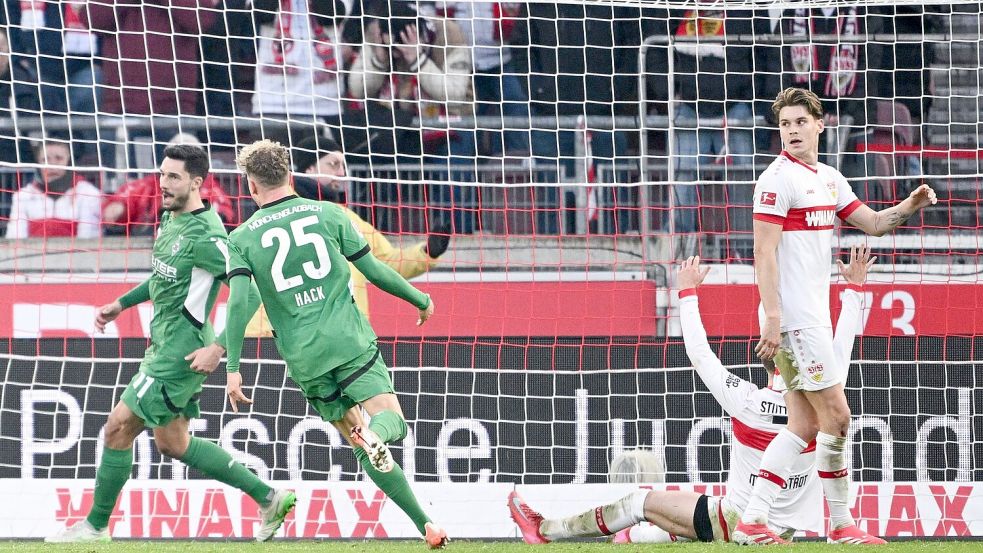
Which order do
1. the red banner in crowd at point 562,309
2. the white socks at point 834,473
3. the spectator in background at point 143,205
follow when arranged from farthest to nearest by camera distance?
the spectator in background at point 143,205, the red banner in crowd at point 562,309, the white socks at point 834,473

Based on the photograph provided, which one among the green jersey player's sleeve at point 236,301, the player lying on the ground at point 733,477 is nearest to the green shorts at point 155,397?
the green jersey player's sleeve at point 236,301

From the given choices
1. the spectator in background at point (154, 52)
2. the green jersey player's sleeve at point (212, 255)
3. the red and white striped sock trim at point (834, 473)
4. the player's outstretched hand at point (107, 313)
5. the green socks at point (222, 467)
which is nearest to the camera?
the red and white striped sock trim at point (834, 473)

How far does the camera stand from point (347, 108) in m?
10.4

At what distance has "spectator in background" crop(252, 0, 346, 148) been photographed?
10273 millimetres

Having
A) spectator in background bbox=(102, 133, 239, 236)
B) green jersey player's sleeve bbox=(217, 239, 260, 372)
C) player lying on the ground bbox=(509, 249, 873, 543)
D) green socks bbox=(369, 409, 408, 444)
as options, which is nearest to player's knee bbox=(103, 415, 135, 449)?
green jersey player's sleeve bbox=(217, 239, 260, 372)

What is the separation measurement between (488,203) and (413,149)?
88 cm

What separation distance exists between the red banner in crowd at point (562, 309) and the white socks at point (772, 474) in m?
2.48

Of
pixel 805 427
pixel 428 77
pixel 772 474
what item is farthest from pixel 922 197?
pixel 428 77

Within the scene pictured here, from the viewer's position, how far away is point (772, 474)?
5.40m

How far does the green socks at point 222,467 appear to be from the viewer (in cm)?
645

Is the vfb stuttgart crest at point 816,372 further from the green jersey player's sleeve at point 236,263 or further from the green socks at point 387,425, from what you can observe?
the green jersey player's sleeve at point 236,263

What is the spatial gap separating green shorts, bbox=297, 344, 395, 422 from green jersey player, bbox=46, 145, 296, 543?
0.96 meters

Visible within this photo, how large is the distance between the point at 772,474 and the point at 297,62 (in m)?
6.33

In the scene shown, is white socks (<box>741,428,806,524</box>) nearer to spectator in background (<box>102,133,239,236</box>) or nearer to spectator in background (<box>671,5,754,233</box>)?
spectator in background (<box>671,5,754,233</box>)
